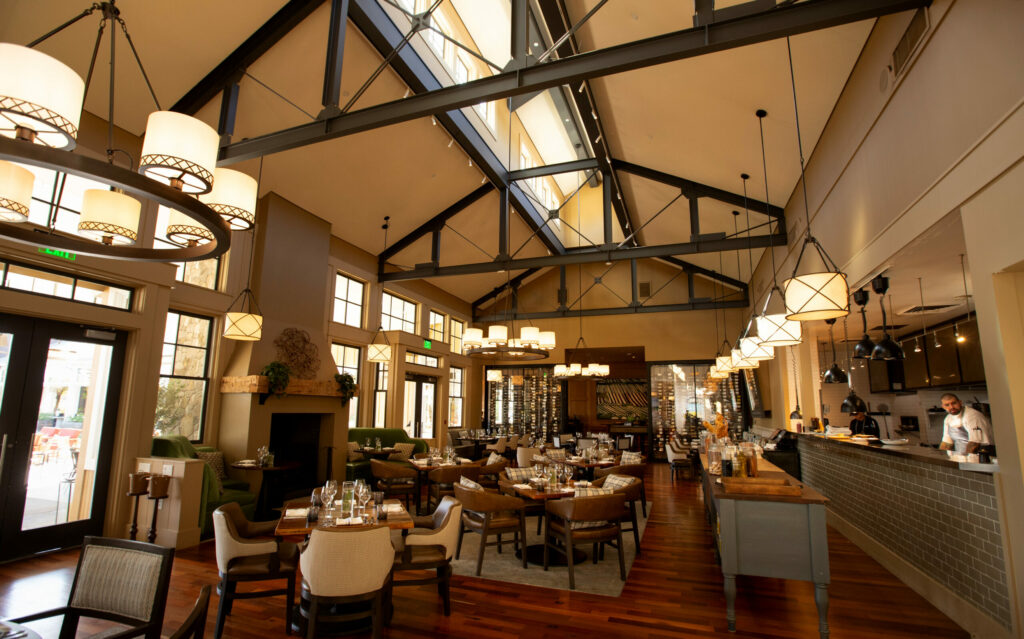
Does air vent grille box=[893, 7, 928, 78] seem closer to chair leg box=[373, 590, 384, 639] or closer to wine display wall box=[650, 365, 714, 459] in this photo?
chair leg box=[373, 590, 384, 639]

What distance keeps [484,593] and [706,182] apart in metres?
6.86

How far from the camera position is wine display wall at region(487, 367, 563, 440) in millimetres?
16031

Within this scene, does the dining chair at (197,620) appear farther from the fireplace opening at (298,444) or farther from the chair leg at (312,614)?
the fireplace opening at (298,444)

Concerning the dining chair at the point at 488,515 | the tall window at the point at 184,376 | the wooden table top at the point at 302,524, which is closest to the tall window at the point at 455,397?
the tall window at the point at 184,376

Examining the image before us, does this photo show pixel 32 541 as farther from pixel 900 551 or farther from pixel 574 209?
pixel 574 209

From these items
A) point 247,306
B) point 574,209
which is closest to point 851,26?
point 247,306

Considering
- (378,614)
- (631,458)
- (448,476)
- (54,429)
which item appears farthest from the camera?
(631,458)

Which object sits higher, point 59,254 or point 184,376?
point 59,254

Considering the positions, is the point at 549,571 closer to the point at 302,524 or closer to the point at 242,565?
the point at 302,524

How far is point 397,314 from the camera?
38.9ft

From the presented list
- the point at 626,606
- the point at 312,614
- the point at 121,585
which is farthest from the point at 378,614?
the point at 626,606

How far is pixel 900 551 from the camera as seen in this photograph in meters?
4.71

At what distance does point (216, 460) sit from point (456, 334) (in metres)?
8.15

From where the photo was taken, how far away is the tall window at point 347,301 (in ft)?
32.5
